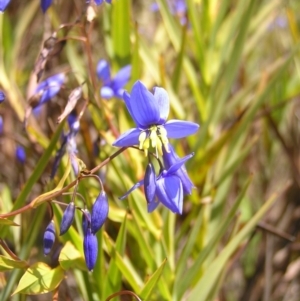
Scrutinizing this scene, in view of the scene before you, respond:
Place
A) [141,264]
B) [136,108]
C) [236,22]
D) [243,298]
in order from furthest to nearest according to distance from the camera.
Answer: [243,298]
[236,22]
[141,264]
[136,108]

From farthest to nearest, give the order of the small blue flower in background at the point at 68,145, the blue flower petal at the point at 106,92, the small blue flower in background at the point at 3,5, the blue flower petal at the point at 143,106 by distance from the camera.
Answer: the blue flower petal at the point at 106,92
the small blue flower in background at the point at 68,145
the small blue flower in background at the point at 3,5
the blue flower petal at the point at 143,106

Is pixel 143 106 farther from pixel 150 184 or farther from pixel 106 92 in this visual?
pixel 106 92

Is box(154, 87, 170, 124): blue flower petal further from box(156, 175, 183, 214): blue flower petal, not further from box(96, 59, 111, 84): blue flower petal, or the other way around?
box(96, 59, 111, 84): blue flower petal

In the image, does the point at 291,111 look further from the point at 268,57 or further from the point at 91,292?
the point at 91,292

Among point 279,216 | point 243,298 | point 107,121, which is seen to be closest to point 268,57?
point 279,216

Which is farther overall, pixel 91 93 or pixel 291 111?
pixel 291 111

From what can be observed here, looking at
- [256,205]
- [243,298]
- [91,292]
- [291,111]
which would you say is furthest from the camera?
[256,205]

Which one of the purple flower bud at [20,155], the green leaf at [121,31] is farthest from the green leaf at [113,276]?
the green leaf at [121,31]

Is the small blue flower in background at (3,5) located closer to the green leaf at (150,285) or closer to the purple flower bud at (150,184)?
the purple flower bud at (150,184)
